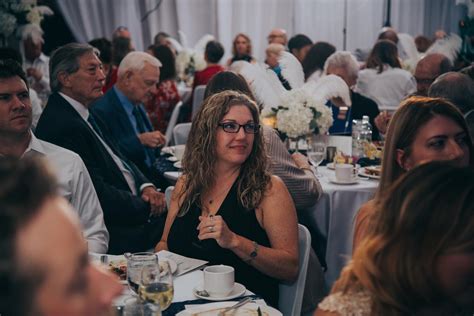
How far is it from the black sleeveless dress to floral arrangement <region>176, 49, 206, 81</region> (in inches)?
289

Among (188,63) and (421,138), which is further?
(188,63)

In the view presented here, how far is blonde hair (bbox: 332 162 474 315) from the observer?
1.28 metres

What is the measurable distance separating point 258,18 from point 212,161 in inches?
381

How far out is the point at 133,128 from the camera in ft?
15.3

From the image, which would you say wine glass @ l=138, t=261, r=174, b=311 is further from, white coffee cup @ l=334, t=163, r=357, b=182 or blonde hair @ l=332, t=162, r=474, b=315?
white coffee cup @ l=334, t=163, r=357, b=182

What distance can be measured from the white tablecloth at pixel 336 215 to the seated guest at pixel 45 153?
1333 millimetres

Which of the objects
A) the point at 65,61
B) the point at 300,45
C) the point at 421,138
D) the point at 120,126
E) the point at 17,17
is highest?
the point at 17,17

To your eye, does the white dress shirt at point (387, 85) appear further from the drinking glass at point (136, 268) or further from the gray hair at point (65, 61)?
the drinking glass at point (136, 268)

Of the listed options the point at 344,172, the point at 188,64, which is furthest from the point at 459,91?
the point at 188,64

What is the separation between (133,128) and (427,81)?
2296 millimetres

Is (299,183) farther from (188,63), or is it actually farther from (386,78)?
(188,63)

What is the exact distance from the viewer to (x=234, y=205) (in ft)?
8.33

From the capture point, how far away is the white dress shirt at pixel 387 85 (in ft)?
23.2

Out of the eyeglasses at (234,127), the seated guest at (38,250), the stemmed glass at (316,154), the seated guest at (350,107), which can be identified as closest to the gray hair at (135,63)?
the seated guest at (350,107)
